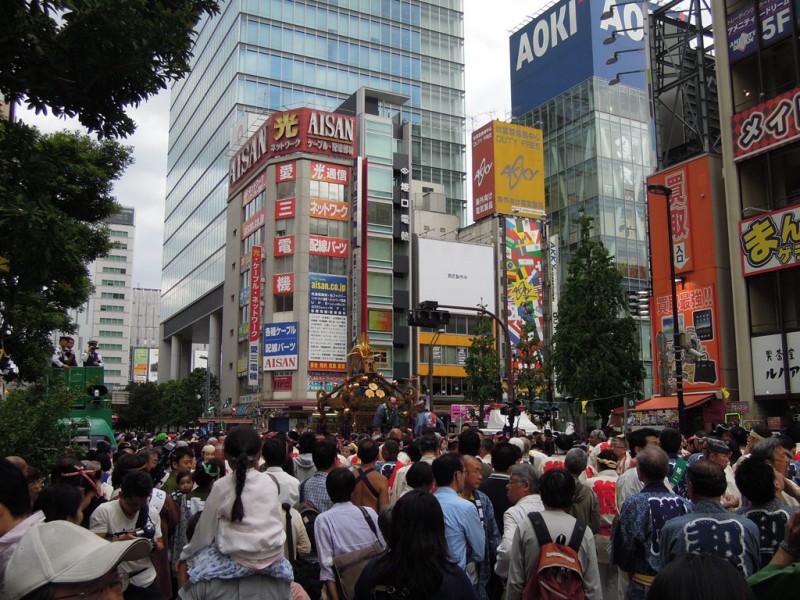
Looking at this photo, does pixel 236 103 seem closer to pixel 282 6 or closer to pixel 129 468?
pixel 282 6

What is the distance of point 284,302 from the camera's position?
5603 centimetres

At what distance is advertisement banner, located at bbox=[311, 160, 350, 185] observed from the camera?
57.4 metres

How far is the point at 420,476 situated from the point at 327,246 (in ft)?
167

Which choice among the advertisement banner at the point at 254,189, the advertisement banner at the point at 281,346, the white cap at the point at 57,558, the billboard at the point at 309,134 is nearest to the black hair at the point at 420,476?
the white cap at the point at 57,558

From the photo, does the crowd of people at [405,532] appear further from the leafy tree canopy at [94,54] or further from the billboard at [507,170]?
the billboard at [507,170]

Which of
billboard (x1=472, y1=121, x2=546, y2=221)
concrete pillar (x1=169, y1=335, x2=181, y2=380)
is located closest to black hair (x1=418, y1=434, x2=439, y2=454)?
billboard (x1=472, y1=121, x2=546, y2=221)

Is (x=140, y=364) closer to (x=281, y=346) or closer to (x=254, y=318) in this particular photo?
(x=254, y=318)

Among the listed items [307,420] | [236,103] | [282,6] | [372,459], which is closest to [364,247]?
[307,420]

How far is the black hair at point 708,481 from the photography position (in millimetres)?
4836

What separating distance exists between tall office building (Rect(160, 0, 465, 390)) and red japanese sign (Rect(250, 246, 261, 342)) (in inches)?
514

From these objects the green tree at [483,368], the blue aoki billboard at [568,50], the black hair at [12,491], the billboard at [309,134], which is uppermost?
the blue aoki billboard at [568,50]

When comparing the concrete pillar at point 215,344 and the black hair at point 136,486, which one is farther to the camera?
the concrete pillar at point 215,344

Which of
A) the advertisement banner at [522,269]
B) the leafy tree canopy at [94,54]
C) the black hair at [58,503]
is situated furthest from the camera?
the advertisement banner at [522,269]

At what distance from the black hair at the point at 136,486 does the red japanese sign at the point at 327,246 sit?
5044cm
